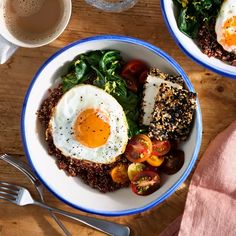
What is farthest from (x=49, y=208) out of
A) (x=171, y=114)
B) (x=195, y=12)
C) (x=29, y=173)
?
(x=195, y=12)

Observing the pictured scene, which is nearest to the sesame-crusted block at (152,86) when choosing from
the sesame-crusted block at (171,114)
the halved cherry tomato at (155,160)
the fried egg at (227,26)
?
the sesame-crusted block at (171,114)

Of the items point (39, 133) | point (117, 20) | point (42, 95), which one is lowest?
point (39, 133)

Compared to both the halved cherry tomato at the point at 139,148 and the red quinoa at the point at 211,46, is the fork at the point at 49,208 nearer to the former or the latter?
the halved cherry tomato at the point at 139,148

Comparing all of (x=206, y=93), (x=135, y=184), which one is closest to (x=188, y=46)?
(x=206, y=93)

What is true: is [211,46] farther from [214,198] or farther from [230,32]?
[214,198]

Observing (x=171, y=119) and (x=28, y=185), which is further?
(x=28, y=185)

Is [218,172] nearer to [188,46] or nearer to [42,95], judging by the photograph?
[188,46]
